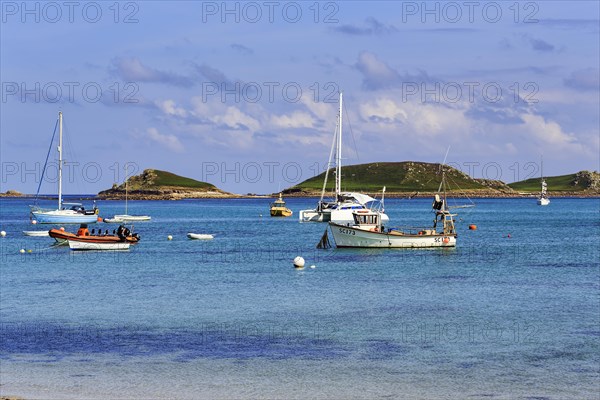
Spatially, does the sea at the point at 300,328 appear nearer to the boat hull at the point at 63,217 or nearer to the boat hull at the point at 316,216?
the boat hull at the point at 63,217

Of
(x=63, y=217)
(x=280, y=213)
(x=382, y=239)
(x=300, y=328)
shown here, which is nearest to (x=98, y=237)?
(x=382, y=239)

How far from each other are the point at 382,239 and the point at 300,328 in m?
42.8

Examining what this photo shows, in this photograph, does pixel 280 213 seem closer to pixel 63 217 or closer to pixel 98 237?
pixel 63 217

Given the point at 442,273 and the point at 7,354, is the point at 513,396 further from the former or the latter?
the point at 442,273

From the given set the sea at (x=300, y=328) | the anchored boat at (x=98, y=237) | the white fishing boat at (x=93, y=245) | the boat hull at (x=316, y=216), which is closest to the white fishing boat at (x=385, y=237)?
the sea at (x=300, y=328)

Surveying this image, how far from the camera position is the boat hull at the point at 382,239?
3162 inches

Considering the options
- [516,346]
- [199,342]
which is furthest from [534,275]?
[199,342]

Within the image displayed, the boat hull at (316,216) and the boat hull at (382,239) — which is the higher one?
the boat hull at (316,216)

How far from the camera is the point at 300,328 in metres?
38.5

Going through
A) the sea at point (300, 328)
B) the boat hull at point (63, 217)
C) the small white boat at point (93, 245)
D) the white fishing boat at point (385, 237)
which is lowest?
the sea at point (300, 328)

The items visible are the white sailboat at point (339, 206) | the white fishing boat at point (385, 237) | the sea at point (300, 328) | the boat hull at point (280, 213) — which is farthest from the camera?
the boat hull at point (280, 213)

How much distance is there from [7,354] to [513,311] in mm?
24400

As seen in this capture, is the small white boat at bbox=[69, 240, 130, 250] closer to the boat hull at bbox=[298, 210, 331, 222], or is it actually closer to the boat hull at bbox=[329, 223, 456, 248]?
the boat hull at bbox=[329, 223, 456, 248]

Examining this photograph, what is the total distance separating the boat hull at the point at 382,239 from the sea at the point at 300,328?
6.22 meters
